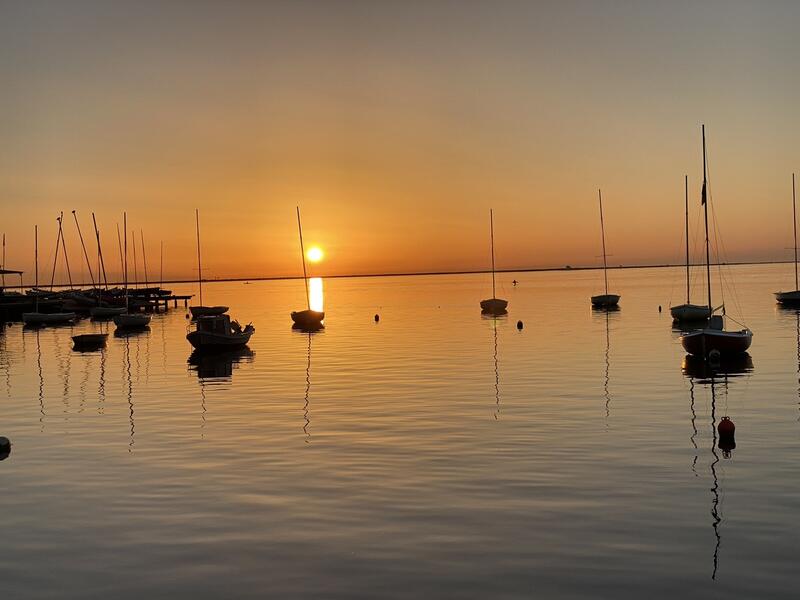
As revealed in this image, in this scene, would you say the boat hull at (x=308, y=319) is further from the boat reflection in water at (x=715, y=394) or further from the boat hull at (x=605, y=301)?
the boat reflection in water at (x=715, y=394)

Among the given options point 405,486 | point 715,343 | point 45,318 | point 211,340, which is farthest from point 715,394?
point 45,318

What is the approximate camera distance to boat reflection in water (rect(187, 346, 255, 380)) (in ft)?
156

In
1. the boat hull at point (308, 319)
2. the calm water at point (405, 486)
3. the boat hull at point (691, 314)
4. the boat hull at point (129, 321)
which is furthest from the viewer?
the boat hull at point (129, 321)

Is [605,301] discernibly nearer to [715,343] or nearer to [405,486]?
[715,343]

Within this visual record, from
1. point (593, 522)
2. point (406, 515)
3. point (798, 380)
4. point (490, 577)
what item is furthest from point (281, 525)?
point (798, 380)

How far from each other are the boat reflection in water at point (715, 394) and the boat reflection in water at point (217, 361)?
24892mm

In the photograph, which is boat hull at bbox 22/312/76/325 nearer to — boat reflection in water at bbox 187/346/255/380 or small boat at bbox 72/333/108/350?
small boat at bbox 72/333/108/350

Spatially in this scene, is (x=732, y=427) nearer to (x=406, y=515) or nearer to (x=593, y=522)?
(x=593, y=522)

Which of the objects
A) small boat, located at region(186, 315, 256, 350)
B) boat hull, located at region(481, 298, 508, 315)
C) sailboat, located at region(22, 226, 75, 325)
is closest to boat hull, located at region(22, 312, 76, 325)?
sailboat, located at region(22, 226, 75, 325)

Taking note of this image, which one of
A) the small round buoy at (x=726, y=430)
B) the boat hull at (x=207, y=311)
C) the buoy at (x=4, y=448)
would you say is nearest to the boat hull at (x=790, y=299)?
the boat hull at (x=207, y=311)

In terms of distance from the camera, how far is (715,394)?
34875 millimetres

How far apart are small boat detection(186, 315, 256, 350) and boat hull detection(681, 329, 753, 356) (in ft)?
104

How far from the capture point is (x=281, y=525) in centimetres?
1661

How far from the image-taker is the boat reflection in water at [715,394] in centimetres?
1661
